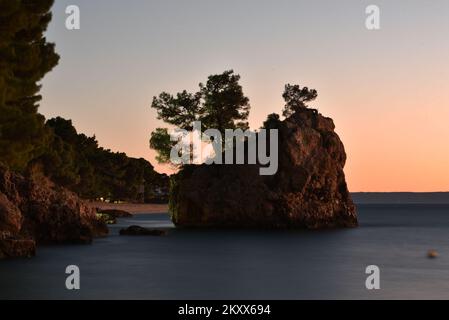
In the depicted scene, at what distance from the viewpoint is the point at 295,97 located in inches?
Answer: 2675

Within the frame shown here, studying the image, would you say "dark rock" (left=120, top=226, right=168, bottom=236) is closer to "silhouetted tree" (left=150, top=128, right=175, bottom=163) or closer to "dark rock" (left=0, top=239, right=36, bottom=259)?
"silhouetted tree" (left=150, top=128, right=175, bottom=163)

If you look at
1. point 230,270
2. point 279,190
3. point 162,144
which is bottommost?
A: point 230,270

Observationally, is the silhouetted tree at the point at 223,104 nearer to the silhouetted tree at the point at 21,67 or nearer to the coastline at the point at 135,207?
the silhouetted tree at the point at 21,67

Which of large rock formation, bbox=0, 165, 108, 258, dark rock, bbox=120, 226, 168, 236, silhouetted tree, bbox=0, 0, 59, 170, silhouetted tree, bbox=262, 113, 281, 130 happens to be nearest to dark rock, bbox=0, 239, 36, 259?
large rock formation, bbox=0, 165, 108, 258

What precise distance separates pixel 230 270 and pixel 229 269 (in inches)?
17.3

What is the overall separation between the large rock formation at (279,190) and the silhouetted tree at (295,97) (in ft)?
8.86

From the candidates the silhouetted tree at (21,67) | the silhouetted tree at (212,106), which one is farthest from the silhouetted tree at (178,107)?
the silhouetted tree at (21,67)

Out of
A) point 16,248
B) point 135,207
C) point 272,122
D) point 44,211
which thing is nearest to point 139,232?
point 44,211

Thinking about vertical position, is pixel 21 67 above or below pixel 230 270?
above

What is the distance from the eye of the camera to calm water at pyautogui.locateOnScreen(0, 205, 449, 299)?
82.3ft

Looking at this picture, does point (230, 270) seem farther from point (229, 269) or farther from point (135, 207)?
point (135, 207)

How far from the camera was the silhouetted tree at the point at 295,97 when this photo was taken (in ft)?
221

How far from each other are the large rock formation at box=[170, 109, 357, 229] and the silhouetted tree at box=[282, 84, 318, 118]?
8.86 feet

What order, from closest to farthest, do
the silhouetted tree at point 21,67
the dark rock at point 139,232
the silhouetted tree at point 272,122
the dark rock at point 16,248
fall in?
the dark rock at point 16,248 → the silhouetted tree at point 21,67 → the dark rock at point 139,232 → the silhouetted tree at point 272,122
